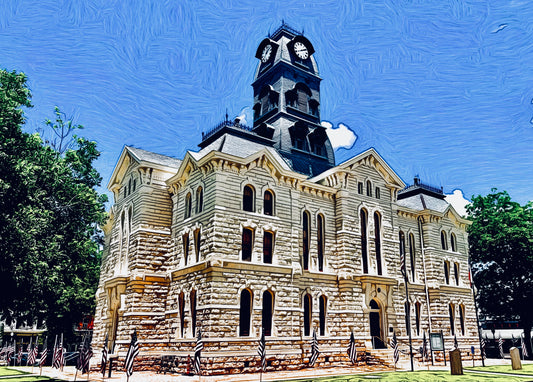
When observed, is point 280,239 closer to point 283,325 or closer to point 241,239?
point 241,239

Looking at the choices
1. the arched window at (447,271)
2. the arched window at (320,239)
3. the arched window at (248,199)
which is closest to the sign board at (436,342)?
the arched window at (320,239)

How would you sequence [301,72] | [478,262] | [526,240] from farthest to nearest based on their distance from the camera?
[478,262] → [526,240] → [301,72]

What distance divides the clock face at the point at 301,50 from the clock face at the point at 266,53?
7.60 ft

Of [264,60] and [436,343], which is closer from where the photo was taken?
[436,343]

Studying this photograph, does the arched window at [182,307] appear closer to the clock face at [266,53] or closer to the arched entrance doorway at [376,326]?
the arched entrance doorway at [376,326]

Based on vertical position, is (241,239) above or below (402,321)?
above

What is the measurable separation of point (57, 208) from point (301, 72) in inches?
876

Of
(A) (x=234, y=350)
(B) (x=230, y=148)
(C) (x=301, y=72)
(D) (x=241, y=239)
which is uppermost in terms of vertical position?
(C) (x=301, y=72)

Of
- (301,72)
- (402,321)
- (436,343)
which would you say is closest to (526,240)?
(402,321)

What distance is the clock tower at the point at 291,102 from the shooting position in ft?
116

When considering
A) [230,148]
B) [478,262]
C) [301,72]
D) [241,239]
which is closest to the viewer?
[241,239]

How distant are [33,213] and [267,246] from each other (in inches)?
514

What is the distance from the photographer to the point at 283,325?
27109 mm

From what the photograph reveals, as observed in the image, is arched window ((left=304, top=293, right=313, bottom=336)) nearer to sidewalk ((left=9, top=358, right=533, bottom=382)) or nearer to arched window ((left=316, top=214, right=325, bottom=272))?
arched window ((left=316, top=214, right=325, bottom=272))
